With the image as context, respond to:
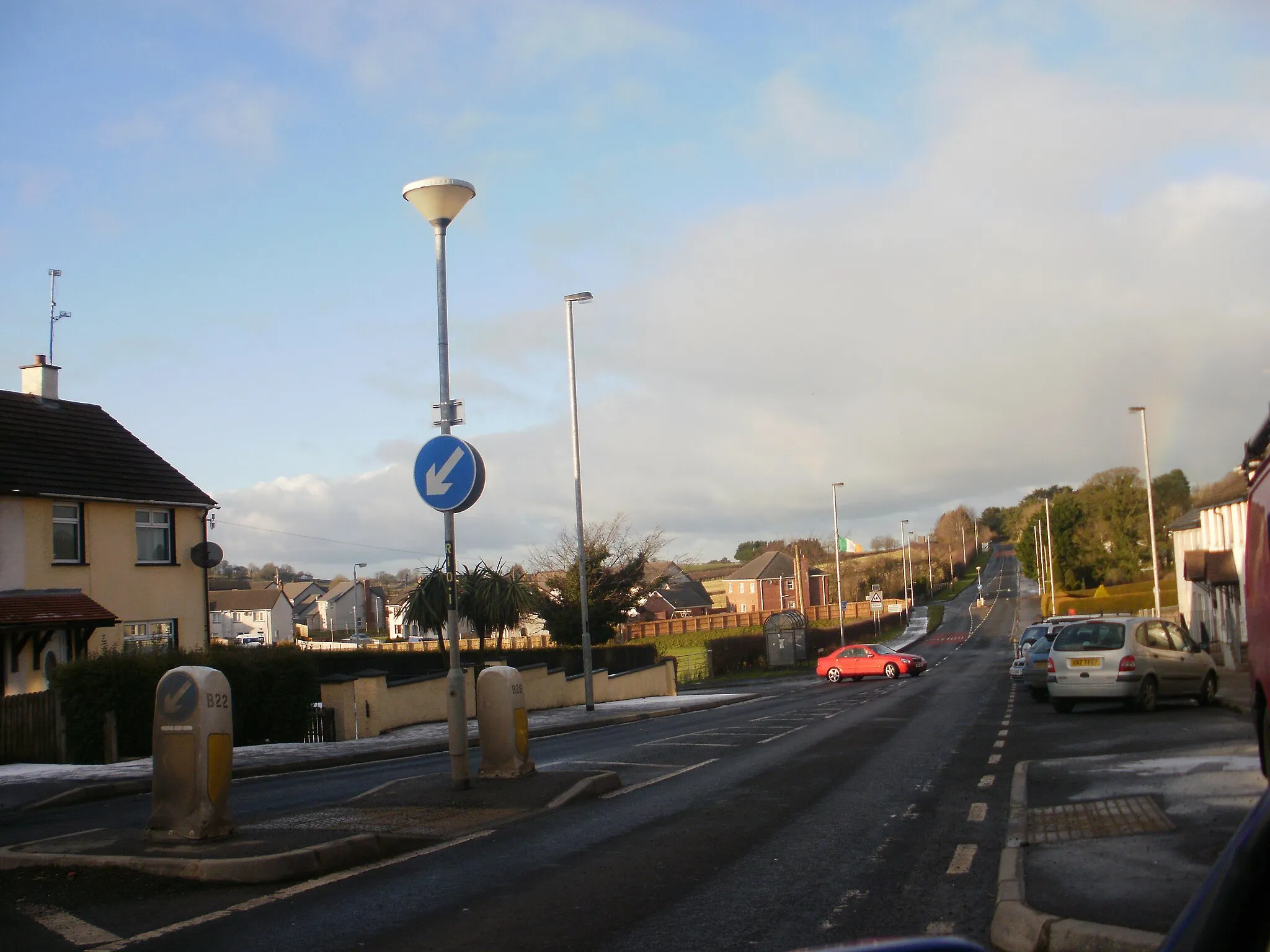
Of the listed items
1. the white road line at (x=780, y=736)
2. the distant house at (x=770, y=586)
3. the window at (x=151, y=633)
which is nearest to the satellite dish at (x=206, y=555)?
the window at (x=151, y=633)

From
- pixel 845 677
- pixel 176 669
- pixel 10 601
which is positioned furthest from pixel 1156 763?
pixel 845 677

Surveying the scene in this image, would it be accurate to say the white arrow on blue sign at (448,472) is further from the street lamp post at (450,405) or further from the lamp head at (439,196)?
the lamp head at (439,196)

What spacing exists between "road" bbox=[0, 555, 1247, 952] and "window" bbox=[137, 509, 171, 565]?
13.8 m

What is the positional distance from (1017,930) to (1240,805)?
160 inches

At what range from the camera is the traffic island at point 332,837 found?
7.54 meters

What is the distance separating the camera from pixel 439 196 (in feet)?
37.5

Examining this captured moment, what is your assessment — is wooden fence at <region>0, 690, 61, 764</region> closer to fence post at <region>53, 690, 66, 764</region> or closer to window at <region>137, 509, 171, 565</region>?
fence post at <region>53, 690, 66, 764</region>

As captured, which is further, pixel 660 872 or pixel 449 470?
pixel 449 470

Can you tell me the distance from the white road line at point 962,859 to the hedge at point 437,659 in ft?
65.2

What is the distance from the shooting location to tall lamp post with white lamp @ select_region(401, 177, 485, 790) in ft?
36.5

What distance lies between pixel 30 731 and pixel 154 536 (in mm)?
10492

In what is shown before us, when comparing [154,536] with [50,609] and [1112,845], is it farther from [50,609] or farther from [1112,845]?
[1112,845]

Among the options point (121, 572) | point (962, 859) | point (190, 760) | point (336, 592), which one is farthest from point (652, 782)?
point (336, 592)

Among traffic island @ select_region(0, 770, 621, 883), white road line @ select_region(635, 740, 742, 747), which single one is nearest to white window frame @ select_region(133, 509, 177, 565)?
white road line @ select_region(635, 740, 742, 747)
